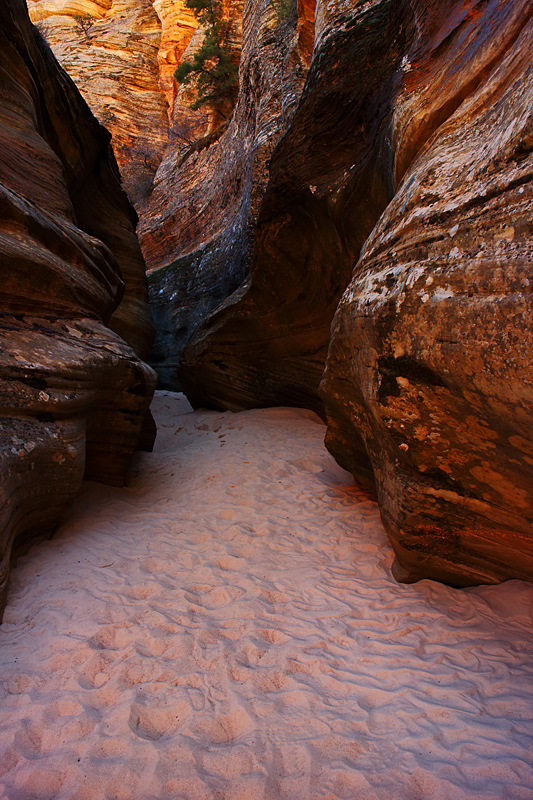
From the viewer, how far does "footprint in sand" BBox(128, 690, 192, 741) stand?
5.63 feet

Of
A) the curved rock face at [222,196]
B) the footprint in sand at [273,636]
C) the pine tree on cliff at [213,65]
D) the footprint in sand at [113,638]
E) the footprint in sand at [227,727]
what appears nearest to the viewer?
the footprint in sand at [227,727]

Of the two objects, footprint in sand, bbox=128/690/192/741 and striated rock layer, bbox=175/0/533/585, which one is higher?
striated rock layer, bbox=175/0/533/585

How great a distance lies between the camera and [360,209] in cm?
537

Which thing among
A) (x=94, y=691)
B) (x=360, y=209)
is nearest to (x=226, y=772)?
(x=94, y=691)

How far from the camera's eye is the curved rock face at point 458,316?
6.31 feet

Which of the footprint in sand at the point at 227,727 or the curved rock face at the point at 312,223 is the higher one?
the curved rock face at the point at 312,223

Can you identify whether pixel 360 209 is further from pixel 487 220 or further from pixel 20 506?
pixel 20 506

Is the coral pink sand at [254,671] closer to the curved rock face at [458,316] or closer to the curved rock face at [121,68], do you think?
the curved rock face at [458,316]

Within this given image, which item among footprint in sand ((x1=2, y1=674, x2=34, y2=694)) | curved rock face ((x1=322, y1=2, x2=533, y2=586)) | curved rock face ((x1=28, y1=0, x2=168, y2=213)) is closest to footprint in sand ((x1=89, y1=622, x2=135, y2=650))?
footprint in sand ((x1=2, y1=674, x2=34, y2=694))

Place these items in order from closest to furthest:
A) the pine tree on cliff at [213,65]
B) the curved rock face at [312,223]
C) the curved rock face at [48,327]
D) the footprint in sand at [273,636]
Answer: the footprint in sand at [273,636] < the curved rock face at [48,327] < the curved rock face at [312,223] < the pine tree on cliff at [213,65]

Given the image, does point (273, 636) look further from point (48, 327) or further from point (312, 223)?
point (312, 223)

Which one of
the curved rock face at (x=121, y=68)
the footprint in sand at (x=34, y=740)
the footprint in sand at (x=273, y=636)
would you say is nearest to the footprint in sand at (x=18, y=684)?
the footprint in sand at (x=34, y=740)

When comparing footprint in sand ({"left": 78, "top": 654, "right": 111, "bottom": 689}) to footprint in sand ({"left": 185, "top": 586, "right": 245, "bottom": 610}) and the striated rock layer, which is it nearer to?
footprint in sand ({"left": 185, "top": 586, "right": 245, "bottom": 610})

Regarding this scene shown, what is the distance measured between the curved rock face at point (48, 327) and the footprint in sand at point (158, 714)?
4.46 ft
